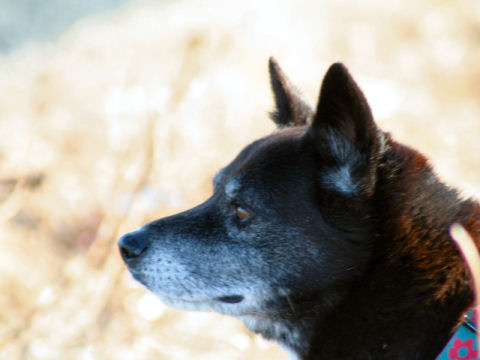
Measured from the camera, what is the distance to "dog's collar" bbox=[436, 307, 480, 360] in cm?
230

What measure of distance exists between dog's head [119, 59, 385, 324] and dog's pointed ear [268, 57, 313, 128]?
403 millimetres

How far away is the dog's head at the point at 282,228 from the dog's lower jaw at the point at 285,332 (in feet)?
0.20

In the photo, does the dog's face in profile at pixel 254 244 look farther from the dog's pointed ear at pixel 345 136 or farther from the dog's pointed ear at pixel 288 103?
the dog's pointed ear at pixel 288 103

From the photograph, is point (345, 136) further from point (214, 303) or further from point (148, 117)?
point (148, 117)

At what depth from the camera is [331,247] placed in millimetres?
2631

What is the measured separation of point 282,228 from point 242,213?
228 millimetres

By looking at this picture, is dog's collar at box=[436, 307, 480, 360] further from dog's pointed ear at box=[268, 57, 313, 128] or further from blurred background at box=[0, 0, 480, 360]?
blurred background at box=[0, 0, 480, 360]

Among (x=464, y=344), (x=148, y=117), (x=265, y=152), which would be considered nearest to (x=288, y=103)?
(x=265, y=152)

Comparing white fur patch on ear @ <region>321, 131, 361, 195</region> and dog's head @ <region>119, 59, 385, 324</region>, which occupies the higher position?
white fur patch on ear @ <region>321, 131, 361, 195</region>

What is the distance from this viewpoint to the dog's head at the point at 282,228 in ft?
8.47

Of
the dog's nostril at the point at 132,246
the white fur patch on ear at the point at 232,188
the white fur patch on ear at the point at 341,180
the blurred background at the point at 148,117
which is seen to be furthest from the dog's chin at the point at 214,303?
the blurred background at the point at 148,117

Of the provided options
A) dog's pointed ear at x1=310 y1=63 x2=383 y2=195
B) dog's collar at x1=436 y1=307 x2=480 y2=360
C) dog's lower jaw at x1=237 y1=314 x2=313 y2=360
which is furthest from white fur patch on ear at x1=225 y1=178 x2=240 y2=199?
dog's collar at x1=436 y1=307 x2=480 y2=360

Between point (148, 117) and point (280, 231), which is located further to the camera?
point (148, 117)

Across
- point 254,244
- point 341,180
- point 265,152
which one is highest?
point 341,180
